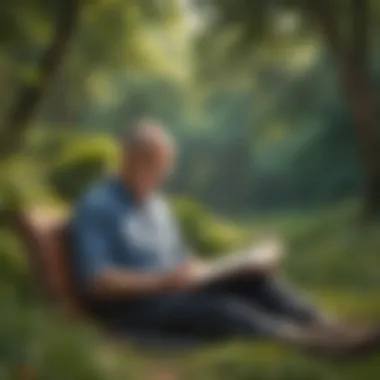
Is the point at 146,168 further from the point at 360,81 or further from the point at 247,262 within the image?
the point at 360,81

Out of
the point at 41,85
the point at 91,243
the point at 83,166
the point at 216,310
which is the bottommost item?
the point at 216,310

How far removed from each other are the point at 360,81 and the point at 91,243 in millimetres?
573

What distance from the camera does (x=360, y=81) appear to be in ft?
6.26

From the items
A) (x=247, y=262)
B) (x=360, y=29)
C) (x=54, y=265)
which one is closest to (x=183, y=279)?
(x=247, y=262)

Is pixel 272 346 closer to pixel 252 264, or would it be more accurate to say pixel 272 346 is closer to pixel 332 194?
pixel 252 264

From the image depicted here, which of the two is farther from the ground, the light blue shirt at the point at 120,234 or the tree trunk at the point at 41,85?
the tree trunk at the point at 41,85

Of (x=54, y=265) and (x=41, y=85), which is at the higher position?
(x=41, y=85)

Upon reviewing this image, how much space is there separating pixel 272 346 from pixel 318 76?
50 cm

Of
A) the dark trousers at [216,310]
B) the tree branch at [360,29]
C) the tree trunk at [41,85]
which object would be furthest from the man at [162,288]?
the tree branch at [360,29]

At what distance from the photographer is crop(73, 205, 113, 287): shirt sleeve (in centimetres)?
186

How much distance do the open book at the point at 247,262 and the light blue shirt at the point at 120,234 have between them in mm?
60

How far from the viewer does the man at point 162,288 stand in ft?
6.02

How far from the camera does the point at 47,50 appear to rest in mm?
1934

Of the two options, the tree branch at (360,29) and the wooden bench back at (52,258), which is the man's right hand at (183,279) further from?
the tree branch at (360,29)
